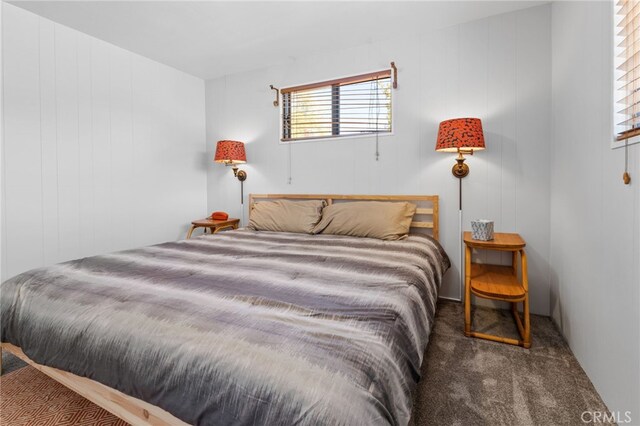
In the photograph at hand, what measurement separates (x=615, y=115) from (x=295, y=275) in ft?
5.43

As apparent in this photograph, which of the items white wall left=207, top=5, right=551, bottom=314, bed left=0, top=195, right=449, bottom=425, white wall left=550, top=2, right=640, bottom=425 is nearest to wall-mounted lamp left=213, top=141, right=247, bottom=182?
white wall left=207, top=5, right=551, bottom=314

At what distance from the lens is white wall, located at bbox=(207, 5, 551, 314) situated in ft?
7.92

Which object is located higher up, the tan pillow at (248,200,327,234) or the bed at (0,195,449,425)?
the tan pillow at (248,200,327,234)

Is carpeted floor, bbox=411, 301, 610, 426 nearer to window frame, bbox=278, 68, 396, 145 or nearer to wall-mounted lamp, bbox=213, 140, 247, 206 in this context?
window frame, bbox=278, 68, 396, 145

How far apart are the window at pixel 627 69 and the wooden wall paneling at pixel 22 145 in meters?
3.88

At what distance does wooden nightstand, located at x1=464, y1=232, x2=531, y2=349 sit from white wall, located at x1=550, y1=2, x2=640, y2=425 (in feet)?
0.85

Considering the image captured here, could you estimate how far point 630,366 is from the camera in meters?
1.20

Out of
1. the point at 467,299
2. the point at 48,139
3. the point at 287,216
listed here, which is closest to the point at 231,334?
the point at 467,299

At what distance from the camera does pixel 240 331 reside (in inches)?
36.9

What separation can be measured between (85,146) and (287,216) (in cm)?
203

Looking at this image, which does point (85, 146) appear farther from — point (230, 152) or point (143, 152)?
point (230, 152)

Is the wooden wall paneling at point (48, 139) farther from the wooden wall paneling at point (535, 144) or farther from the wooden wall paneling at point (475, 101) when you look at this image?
the wooden wall paneling at point (535, 144)

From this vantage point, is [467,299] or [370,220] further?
[370,220]

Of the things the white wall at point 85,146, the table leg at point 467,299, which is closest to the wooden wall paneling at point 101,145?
the white wall at point 85,146
